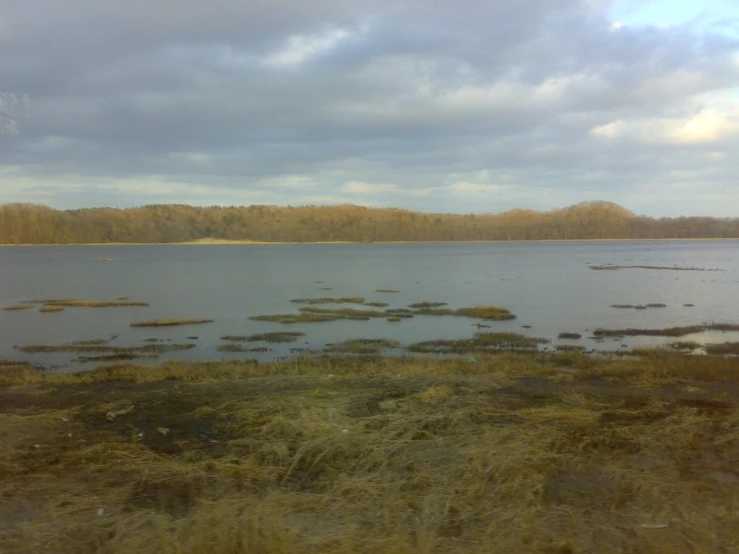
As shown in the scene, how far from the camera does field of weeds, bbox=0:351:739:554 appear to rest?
5.31 metres

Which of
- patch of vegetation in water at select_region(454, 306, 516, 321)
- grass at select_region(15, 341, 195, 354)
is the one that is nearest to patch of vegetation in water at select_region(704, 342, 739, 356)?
patch of vegetation in water at select_region(454, 306, 516, 321)

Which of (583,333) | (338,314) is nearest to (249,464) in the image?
(583,333)

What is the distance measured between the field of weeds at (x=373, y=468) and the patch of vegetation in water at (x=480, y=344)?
10628 millimetres

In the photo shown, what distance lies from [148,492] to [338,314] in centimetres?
2879

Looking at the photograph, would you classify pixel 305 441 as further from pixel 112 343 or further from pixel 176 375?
pixel 112 343

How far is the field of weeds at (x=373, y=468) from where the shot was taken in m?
5.31

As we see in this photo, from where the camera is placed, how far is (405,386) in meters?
11.8

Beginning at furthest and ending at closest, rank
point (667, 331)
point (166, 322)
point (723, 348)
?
point (166, 322) < point (667, 331) < point (723, 348)

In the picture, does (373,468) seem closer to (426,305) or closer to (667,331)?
(667,331)

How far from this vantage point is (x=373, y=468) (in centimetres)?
727

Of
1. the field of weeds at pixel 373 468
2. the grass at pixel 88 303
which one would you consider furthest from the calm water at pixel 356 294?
the field of weeds at pixel 373 468

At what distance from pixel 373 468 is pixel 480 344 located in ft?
57.7

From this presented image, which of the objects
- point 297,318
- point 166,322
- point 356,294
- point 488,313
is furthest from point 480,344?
point 356,294

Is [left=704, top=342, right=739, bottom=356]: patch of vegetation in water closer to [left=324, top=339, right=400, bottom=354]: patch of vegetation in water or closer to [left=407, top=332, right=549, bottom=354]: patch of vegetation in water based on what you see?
[left=407, top=332, right=549, bottom=354]: patch of vegetation in water
